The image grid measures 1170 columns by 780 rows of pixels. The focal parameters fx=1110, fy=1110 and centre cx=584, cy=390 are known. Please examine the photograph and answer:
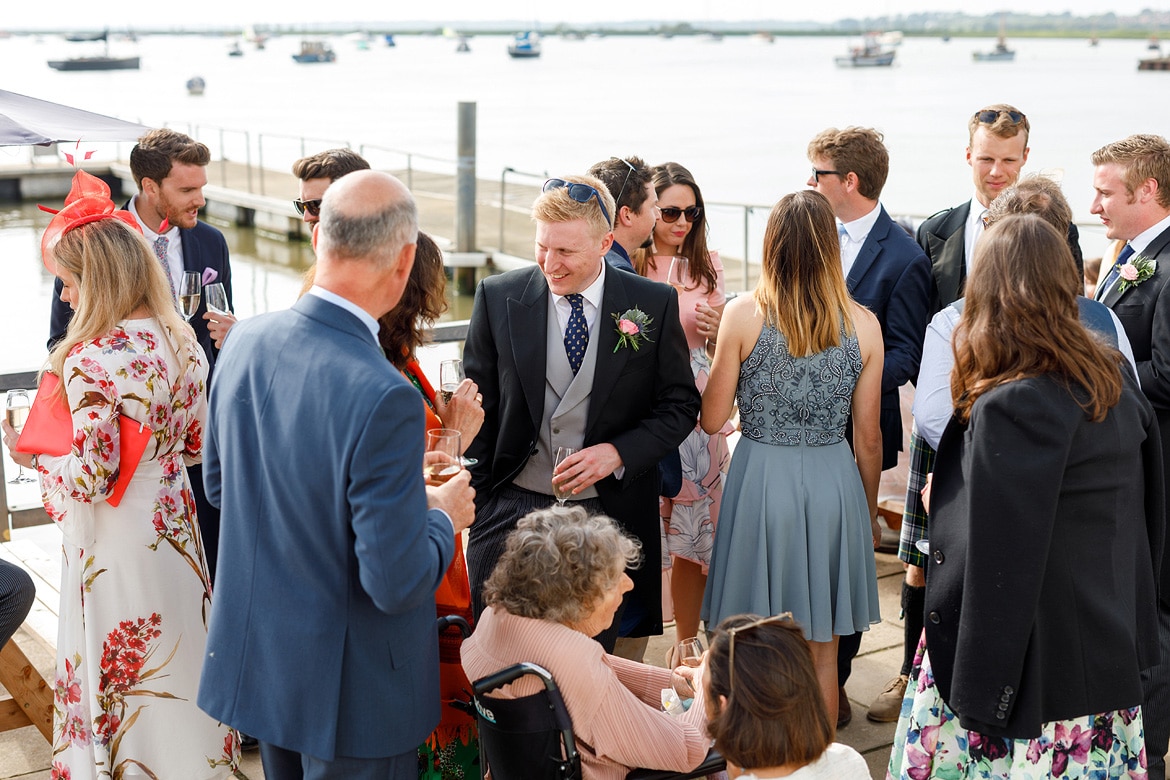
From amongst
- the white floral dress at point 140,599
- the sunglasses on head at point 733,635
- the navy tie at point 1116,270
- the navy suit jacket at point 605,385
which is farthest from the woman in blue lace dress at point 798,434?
the white floral dress at point 140,599

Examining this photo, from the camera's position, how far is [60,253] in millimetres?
3047

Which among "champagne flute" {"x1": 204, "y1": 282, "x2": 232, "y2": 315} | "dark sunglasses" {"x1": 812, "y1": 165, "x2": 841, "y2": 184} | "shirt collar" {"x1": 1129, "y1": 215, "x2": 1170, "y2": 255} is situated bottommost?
"champagne flute" {"x1": 204, "y1": 282, "x2": 232, "y2": 315}

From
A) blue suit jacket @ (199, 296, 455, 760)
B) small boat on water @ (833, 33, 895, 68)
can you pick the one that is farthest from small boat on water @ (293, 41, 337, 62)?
blue suit jacket @ (199, 296, 455, 760)

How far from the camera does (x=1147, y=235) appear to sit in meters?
3.65

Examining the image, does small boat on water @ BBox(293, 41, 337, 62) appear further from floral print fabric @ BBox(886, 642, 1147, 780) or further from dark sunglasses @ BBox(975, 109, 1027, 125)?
floral print fabric @ BBox(886, 642, 1147, 780)

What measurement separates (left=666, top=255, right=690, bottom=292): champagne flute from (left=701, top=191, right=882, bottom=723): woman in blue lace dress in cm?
109

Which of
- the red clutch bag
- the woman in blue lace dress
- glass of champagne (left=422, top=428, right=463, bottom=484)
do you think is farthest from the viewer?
the woman in blue lace dress

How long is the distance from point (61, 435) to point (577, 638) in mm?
1596

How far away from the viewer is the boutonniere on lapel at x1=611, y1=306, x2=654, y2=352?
325 centimetres

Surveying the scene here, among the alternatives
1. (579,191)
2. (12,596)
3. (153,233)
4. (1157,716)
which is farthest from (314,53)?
(1157,716)

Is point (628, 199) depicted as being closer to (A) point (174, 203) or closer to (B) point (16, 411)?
(A) point (174, 203)

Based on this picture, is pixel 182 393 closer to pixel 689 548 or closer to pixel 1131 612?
pixel 689 548

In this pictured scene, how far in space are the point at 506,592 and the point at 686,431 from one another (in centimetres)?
96

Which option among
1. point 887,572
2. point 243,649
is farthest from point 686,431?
point 887,572
